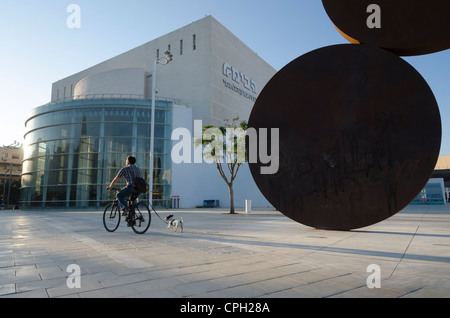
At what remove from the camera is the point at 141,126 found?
98.2ft

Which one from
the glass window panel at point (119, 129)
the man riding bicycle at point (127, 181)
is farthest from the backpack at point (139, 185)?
the glass window panel at point (119, 129)

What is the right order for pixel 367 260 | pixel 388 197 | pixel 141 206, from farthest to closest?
pixel 141 206
pixel 367 260
pixel 388 197

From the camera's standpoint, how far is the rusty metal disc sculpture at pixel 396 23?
3594mm

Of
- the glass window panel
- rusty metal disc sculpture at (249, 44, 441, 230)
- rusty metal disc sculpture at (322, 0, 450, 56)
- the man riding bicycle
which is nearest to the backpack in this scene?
the man riding bicycle

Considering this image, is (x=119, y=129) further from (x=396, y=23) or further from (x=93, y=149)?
(x=396, y=23)

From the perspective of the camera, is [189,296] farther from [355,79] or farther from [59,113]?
[59,113]

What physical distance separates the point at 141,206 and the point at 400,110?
20.4 ft

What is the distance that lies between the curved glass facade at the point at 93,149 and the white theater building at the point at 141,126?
0.09 meters

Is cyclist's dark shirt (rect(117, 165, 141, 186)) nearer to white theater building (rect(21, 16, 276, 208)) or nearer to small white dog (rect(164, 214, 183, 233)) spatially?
small white dog (rect(164, 214, 183, 233))

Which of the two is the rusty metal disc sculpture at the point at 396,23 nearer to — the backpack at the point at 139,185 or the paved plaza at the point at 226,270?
the paved plaza at the point at 226,270

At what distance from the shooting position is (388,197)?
12.3ft
